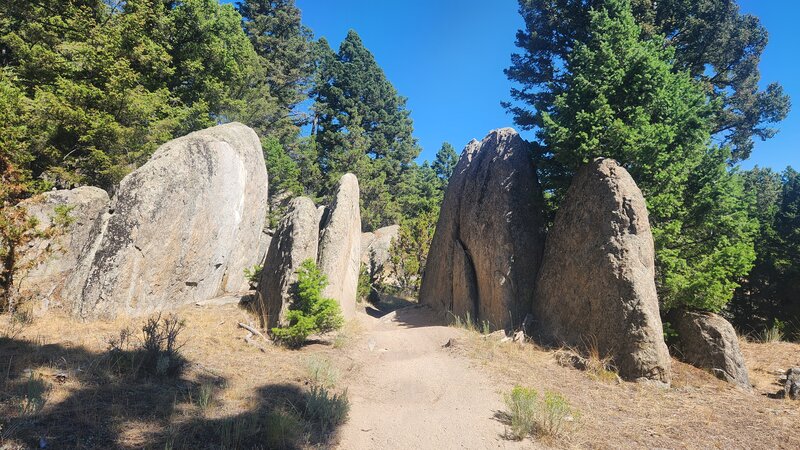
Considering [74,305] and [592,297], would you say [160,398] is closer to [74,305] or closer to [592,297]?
[74,305]

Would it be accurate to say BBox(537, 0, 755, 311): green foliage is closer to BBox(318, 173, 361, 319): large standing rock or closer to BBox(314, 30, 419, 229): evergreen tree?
BBox(318, 173, 361, 319): large standing rock

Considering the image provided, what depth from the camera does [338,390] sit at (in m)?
6.22

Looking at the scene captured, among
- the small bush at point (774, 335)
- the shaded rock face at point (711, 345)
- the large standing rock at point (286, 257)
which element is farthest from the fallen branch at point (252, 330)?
the small bush at point (774, 335)

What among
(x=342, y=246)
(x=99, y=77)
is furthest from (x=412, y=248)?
(x=99, y=77)

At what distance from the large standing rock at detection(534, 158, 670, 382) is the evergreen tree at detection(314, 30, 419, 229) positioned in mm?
17351

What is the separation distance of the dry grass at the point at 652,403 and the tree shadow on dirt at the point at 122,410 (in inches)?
136

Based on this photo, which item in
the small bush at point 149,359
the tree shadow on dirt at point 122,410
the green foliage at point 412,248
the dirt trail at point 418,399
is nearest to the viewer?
the tree shadow on dirt at point 122,410

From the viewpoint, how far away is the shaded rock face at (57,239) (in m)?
7.68

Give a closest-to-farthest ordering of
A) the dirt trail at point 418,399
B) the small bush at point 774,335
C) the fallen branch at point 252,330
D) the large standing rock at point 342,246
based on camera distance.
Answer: the dirt trail at point 418,399 < the fallen branch at point 252,330 < the large standing rock at point 342,246 < the small bush at point 774,335

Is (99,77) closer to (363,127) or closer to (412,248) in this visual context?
(412,248)

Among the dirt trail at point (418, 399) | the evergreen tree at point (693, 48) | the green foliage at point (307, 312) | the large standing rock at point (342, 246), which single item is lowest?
the dirt trail at point (418, 399)

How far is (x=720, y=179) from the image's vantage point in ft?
30.6

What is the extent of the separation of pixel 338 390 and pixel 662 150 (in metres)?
8.91

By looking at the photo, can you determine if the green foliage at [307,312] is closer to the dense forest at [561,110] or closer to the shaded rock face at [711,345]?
the dense forest at [561,110]
